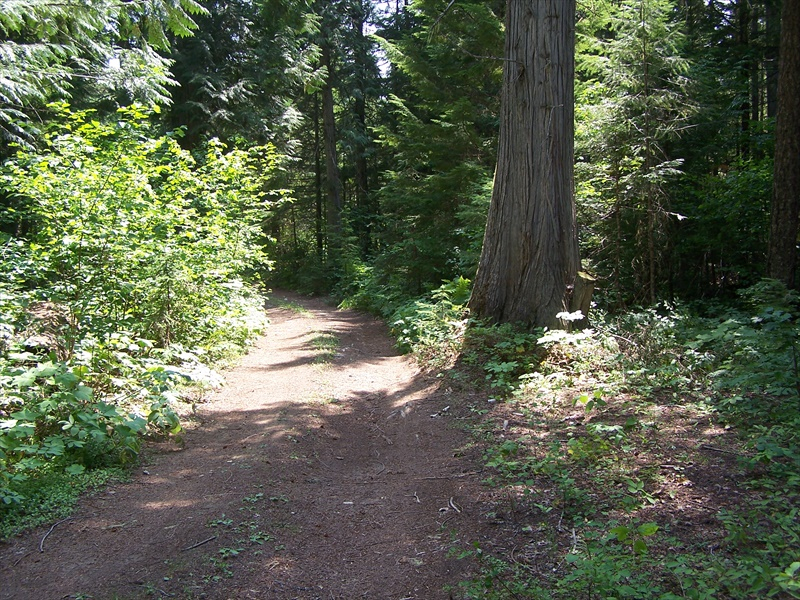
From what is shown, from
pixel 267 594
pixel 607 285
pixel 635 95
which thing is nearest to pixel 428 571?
pixel 267 594

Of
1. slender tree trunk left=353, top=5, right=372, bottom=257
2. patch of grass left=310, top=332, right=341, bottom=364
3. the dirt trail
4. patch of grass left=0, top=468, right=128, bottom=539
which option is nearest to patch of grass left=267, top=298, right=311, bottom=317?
patch of grass left=310, top=332, right=341, bottom=364

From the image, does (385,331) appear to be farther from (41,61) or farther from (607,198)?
(41,61)

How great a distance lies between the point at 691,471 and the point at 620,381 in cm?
195

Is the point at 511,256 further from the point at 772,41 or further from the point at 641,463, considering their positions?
the point at 772,41

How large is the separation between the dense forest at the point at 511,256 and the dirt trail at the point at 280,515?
42cm

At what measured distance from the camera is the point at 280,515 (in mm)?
3959

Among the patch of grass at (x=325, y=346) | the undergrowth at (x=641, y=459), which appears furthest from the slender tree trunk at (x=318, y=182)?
the undergrowth at (x=641, y=459)

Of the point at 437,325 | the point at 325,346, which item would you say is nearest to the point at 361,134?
the point at 325,346

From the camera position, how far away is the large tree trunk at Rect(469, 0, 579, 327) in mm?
7418

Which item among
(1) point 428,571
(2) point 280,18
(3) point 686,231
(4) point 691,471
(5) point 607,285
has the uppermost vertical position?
(2) point 280,18

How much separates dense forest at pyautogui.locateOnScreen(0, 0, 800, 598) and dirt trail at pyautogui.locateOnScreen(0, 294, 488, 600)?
1.36 feet

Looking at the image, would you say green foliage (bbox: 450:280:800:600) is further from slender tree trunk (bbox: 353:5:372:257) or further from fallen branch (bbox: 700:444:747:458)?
slender tree trunk (bbox: 353:5:372:257)

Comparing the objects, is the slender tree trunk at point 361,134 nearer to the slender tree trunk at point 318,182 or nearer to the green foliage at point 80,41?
the slender tree trunk at point 318,182

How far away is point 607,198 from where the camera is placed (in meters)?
10.1
